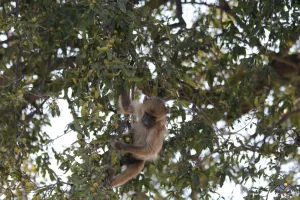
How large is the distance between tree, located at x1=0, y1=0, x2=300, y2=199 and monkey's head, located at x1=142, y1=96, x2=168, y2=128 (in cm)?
12

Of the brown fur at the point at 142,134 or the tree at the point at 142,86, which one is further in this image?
the brown fur at the point at 142,134

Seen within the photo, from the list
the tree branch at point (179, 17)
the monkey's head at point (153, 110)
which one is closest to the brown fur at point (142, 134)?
the monkey's head at point (153, 110)

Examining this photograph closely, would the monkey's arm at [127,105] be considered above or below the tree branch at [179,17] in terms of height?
below

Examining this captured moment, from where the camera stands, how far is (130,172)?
23.1 ft

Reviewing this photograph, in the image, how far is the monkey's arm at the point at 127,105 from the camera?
23.4 feet

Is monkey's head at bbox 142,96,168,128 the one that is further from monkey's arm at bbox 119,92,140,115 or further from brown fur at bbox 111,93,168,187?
monkey's arm at bbox 119,92,140,115

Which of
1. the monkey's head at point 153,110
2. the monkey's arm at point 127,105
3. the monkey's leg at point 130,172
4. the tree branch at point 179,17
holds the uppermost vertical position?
the tree branch at point 179,17

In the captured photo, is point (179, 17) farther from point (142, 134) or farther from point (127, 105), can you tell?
point (142, 134)

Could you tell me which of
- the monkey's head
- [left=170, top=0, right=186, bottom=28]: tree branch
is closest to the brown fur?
the monkey's head

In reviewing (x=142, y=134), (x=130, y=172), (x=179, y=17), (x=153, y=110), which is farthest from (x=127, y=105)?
(x=179, y=17)

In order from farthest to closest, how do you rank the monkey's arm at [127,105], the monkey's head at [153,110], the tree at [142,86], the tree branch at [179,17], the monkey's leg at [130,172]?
the tree branch at [179,17]
the monkey's arm at [127,105]
the monkey's leg at [130,172]
the monkey's head at [153,110]
the tree at [142,86]

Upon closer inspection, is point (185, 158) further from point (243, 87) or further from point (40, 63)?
point (40, 63)

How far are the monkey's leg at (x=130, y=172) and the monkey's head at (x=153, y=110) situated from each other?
1.51 feet

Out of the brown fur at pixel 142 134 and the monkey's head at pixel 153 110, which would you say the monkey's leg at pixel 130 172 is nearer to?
the brown fur at pixel 142 134
